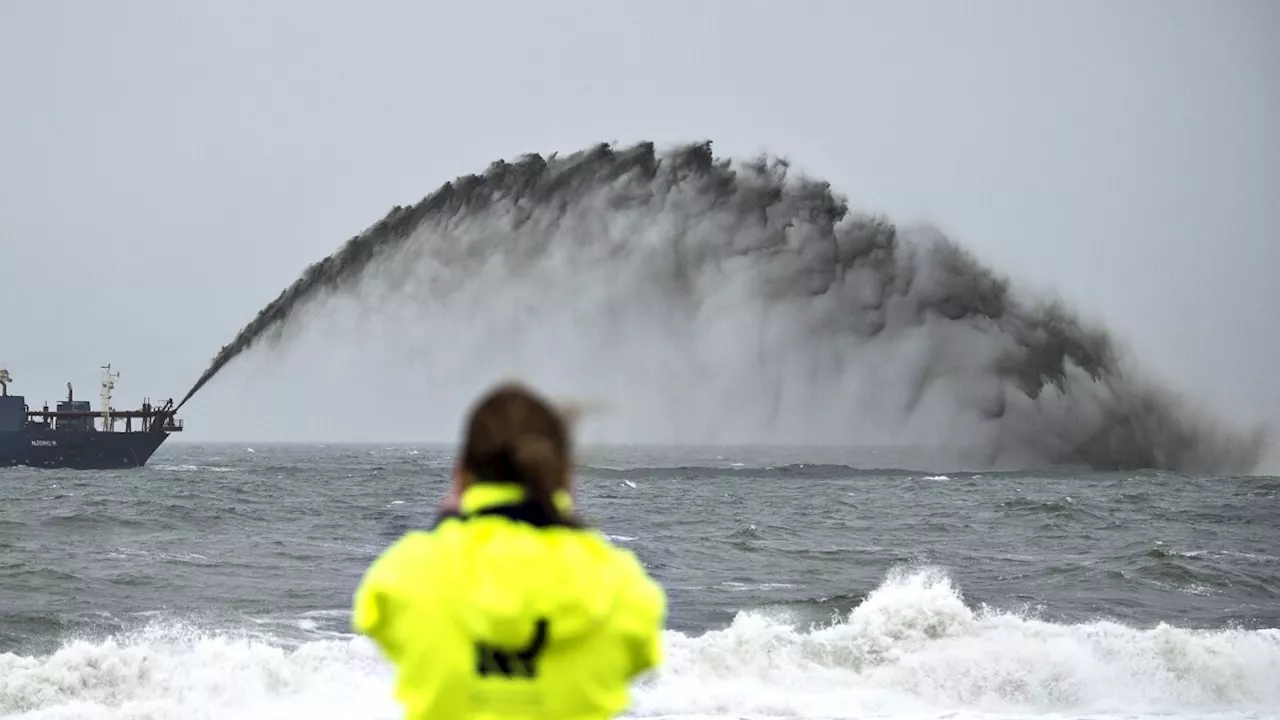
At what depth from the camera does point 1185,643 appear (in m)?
14.3

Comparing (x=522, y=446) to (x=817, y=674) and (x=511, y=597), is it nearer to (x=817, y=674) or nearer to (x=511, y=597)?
(x=511, y=597)

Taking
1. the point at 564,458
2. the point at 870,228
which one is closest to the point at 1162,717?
the point at 564,458

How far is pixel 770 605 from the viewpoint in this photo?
18047 mm

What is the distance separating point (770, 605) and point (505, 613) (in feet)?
53.5

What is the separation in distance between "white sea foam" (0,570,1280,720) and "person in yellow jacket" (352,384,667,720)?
9870 mm

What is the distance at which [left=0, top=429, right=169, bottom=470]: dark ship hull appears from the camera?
202 ft

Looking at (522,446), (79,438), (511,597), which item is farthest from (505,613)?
(79,438)

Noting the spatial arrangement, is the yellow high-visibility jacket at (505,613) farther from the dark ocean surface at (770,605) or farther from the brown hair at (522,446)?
the dark ocean surface at (770,605)

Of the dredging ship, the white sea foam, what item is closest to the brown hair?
the white sea foam

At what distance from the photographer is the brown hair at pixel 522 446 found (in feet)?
7.53

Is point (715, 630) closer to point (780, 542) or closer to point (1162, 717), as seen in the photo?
point (1162, 717)

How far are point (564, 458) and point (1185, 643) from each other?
548 inches

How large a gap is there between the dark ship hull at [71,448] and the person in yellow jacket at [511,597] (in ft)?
212

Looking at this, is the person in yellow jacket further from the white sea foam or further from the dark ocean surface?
the white sea foam
